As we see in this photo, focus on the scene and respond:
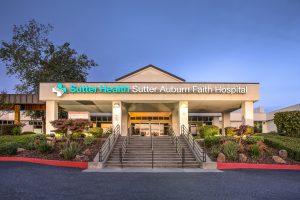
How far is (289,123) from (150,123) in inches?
721

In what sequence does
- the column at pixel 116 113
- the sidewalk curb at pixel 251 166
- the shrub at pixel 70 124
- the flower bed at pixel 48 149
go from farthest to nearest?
the column at pixel 116 113
the shrub at pixel 70 124
the flower bed at pixel 48 149
the sidewalk curb at pixel 251 166

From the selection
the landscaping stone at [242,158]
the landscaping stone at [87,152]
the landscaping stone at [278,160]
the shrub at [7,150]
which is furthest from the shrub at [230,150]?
the shrub at [7,150]

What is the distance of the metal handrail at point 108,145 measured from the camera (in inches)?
843

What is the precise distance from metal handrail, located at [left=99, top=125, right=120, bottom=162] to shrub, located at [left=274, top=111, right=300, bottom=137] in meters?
14.7

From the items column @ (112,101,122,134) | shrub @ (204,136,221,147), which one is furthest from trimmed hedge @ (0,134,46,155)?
shrub @ (204,136,221,147)

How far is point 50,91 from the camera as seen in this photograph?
98.3 ft

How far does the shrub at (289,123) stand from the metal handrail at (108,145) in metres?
14.7

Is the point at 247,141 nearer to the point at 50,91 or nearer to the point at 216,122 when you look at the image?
the point at 50,91

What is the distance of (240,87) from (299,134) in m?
6.38

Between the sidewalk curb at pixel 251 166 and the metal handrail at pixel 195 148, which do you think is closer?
the sidewalk curb at pixel 251 166

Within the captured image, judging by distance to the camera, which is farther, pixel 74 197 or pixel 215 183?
pixel 215 183

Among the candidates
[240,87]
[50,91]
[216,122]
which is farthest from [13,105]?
[216,122]

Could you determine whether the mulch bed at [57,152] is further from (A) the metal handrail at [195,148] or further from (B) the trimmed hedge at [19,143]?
(A) the metal handrail at [195,148]

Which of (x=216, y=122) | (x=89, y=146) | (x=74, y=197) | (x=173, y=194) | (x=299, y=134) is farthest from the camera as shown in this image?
(x=216, y=122)
